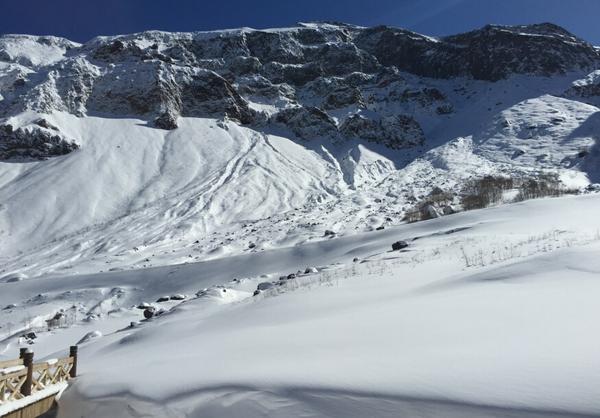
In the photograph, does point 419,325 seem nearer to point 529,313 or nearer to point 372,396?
point 529,313

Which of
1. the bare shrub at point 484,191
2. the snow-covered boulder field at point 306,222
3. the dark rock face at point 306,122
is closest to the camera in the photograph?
the snow-covered boulder field at point 306,222

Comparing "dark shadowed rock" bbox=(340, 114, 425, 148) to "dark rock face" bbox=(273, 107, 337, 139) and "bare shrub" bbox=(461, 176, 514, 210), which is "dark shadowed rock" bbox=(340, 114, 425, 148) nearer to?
"dark rock face" bbox=(273, 107, 337, 139)

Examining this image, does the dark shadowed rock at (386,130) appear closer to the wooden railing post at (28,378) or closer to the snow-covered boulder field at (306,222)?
the snow-covered boulder field at (306,222)

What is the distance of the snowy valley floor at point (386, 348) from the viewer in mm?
4270

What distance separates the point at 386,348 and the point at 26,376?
596cm

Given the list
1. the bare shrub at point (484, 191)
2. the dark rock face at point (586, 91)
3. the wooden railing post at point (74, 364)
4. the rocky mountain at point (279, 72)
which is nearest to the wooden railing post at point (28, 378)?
the wooden railing post at point (74, 364)

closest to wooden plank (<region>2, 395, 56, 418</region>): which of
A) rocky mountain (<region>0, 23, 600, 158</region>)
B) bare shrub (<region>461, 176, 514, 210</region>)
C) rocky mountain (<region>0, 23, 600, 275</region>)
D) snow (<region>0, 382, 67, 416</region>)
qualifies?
snow (<region>0, 382, 67, 416</region>)

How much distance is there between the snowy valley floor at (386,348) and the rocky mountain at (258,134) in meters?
16.6

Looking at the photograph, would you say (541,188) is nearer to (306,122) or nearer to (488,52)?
(306,122)

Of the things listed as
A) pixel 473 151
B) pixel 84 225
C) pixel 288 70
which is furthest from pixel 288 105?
pixel 84 225

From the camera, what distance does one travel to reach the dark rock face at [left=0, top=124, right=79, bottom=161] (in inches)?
1880

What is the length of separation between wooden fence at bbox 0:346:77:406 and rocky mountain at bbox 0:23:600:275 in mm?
18578

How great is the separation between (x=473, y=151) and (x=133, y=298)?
139 ft

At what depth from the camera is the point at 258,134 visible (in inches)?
2279
